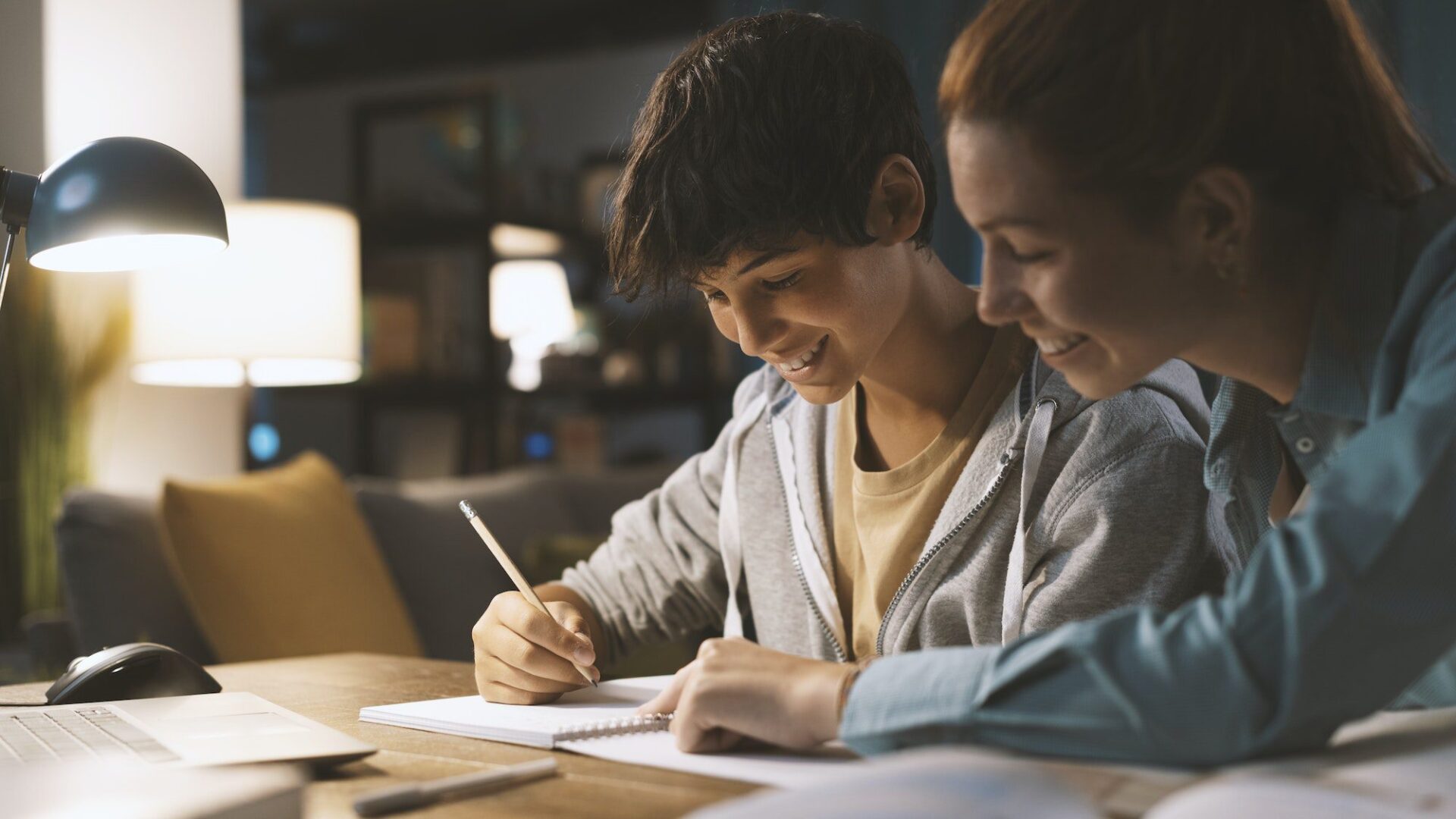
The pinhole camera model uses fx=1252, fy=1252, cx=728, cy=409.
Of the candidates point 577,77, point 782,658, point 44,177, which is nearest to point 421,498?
point 44,177

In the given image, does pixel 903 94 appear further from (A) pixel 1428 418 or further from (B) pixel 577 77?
(B) pixel 577 77

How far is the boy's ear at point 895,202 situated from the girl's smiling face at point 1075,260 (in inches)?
12.5

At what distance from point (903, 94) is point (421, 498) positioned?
191cm

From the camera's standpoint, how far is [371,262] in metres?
4.19

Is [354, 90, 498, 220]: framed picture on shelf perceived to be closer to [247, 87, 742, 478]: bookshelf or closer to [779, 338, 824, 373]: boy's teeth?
[247, 87, 742, 478]: bookshelf

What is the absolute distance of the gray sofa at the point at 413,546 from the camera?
2.06m

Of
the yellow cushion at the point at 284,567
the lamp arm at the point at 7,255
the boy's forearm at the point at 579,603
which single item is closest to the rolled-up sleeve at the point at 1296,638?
the boy's forearm at the point at 579,603

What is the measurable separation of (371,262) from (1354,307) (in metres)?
3.78

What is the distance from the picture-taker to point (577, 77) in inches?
227

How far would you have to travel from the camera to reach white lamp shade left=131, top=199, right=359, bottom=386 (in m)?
2.62

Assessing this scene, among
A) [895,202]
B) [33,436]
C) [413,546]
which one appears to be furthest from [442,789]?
[33,436]

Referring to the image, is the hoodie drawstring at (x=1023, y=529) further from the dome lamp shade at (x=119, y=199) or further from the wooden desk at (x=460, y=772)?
the dome lamp shade at (x=119, y=199)

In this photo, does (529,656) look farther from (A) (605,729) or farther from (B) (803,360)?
(B) (803,360)

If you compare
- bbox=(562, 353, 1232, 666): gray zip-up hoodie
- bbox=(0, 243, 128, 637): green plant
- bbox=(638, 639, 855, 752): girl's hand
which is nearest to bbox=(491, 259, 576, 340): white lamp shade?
bbox=(0, 243, 128, 637): green plant
